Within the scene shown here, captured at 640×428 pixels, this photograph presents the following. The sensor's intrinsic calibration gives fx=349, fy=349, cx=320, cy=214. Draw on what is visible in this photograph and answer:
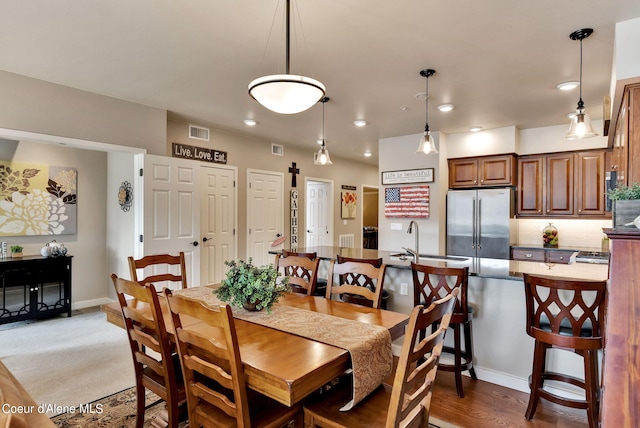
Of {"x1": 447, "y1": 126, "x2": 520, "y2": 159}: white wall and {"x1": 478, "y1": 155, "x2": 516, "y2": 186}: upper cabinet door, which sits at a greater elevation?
{"x1": 447, "y1": 126, "x2": 520, "y2": 159}: white wall

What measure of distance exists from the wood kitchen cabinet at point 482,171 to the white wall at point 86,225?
526 centimetres

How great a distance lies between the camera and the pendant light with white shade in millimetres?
1942

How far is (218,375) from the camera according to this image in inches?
53.9

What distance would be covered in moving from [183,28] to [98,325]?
11.2 feet

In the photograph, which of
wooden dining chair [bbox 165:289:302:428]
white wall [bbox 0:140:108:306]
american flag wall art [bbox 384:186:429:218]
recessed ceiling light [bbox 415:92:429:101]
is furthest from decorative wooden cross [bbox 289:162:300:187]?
wooden dining chair [bbox 165:289:302:428]

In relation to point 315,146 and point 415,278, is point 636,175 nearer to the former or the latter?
point 415,278

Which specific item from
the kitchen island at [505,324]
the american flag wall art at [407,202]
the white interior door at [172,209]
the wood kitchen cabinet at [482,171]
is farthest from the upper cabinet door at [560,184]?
the white interior door at [172,209]

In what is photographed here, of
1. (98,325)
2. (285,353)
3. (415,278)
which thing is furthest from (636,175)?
(98,325)

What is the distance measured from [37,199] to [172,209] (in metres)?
1.74

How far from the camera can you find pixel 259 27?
8.10 feet

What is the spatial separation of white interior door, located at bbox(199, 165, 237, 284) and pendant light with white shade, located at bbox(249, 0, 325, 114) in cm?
333

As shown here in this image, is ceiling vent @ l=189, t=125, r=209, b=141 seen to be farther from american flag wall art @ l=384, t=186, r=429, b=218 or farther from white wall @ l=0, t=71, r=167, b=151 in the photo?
american flag wall art @ l=384, t=186, r=429, b=218

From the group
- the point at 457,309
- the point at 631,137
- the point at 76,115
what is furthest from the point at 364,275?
the point at 76,115

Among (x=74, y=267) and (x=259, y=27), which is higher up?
(x=259, y=27)
